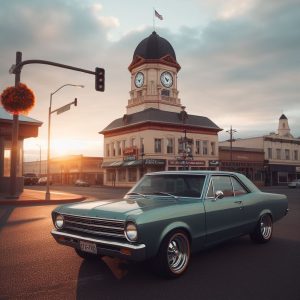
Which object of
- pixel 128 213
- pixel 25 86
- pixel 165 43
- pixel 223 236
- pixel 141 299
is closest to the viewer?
pixel 141 299

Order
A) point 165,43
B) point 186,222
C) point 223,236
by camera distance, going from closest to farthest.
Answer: point 186,222 → point 223,236 → point 165,43

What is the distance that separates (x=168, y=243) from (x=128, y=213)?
0.73 m

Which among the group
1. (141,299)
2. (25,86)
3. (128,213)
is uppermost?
(25,86)

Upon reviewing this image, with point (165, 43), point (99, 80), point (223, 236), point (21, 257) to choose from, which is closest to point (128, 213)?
point (223, 236)

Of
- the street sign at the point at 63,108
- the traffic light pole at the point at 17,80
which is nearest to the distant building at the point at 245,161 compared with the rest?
the street sign at the point at 63,108

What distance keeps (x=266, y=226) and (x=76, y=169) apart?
66.1 meters

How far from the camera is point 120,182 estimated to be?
172 feet

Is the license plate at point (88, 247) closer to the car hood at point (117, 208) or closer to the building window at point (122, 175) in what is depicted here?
the car hood at point (117, 208)

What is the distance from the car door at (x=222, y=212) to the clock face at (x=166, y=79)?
5132cm

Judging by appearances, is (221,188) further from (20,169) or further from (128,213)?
(20,169)

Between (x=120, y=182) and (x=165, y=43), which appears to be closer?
(x=120, y=182)

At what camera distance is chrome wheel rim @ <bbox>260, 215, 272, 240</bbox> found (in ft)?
24.9

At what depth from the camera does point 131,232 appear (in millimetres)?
4770

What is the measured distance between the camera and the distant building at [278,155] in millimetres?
61612
